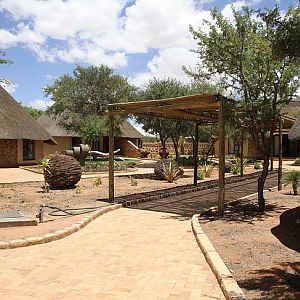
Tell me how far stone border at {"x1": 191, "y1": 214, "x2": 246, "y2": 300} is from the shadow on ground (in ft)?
0.47

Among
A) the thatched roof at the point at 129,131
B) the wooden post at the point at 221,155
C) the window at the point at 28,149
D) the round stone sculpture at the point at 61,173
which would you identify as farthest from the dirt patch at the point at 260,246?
the thatched roof at the point at 129,131

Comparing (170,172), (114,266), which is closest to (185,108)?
(114,266)

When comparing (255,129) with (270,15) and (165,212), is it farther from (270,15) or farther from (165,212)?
(270,15)

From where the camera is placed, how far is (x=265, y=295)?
3982mm

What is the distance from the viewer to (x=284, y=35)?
502 centimetres

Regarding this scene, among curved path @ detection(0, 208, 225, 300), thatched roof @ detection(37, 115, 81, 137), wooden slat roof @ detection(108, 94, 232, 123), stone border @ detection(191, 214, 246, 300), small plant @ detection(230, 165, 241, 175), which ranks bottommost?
curved path @ detection(0, 208, 225, 300)

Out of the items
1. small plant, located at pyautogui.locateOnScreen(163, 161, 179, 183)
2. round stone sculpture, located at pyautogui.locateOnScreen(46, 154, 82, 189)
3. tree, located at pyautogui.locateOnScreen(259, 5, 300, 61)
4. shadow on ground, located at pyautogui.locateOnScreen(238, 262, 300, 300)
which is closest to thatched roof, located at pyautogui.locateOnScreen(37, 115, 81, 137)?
small plant, located at pyautogui.locateOnScreen(163, 161, 179, 183)

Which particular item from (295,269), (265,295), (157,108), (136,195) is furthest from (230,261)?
(136,195)

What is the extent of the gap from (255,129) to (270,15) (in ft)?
15.8

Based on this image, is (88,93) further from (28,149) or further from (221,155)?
(221,155)

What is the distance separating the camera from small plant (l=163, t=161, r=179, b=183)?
54.7ft

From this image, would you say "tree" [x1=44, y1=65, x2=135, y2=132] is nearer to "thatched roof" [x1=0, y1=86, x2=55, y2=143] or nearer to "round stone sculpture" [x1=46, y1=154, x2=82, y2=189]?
"thatched roof" [x1=0, y1=86, x2=55, y2=143]

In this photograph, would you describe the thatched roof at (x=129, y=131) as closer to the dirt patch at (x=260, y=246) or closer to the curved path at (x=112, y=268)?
the dirt patch at (x=260, y=246)

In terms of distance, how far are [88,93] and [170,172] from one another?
18661mm
